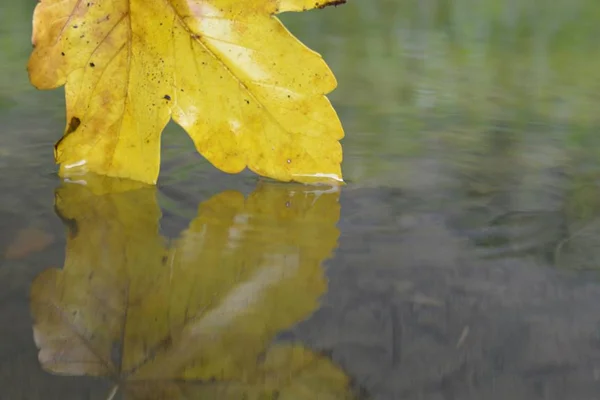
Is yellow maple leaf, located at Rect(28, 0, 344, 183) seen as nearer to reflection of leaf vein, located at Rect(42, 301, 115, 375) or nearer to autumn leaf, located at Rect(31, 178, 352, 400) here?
autumn leaf, located at Rect(31, 178, 352, 400)

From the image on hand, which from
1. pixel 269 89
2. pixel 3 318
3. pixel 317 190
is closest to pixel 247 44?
pixel 269 89

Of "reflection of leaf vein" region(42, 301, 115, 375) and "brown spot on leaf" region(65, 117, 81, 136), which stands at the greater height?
"reflection of leaf vein" region(42, 301, 115, 375)

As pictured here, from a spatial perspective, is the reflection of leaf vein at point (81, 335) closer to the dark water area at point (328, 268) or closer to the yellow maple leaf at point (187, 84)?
the dark water area at point (328, 268)

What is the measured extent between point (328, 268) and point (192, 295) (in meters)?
0.12

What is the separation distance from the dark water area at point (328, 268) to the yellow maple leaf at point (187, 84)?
4 centimetres

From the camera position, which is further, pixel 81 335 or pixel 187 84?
pixel 187 84

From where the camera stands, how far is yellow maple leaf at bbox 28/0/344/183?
32.9 inches

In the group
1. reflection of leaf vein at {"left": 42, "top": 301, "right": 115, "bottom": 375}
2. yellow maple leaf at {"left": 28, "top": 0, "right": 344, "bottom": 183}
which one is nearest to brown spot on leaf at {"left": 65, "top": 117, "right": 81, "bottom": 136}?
yellow maple leaf at {"left": 28, "top": 0, "right": 344, "bottom": 183}

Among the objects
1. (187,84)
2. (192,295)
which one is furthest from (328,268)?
(187,84)

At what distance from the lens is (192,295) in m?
0.59

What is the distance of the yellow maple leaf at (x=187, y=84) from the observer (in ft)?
2.74

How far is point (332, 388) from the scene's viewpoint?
0.46 meters

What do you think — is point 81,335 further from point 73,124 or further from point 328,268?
point 73,124

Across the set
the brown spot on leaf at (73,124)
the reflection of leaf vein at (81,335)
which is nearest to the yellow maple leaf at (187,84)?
the brown spot on leaf at (73,124)
